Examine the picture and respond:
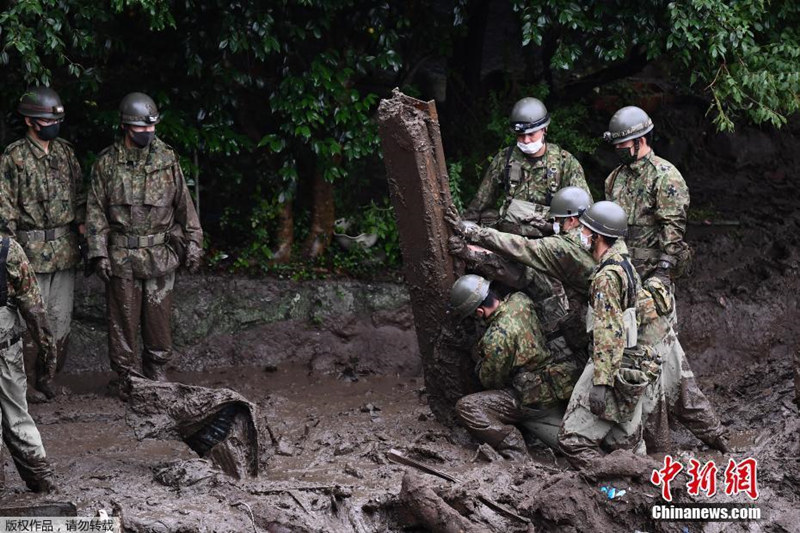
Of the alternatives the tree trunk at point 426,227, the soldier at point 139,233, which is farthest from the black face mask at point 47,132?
the tree trunk at point 426,227

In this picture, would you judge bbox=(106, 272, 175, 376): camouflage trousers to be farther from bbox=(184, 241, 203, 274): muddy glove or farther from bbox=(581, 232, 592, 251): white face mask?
bbox=(581, 232, 592, 251): white face mask

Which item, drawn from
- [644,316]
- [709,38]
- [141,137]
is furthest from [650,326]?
[141,137]

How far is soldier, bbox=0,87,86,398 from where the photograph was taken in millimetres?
8766

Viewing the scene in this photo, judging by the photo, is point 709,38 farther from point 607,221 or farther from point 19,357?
point 19,357

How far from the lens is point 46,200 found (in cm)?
894

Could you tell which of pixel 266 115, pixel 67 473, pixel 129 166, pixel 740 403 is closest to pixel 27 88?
pixel 129 166

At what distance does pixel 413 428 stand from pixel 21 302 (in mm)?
3290

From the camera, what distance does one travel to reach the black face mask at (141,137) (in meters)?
9.00

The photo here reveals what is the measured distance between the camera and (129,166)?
358 inches

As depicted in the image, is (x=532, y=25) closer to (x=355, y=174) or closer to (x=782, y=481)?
(x=355, y=174)

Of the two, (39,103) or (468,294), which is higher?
(39,103)

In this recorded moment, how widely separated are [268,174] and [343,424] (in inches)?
133

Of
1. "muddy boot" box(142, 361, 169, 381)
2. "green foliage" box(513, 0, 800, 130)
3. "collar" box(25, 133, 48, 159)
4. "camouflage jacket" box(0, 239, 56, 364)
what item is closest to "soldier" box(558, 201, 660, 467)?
"green foliage" box(513, 0, 800, 130)

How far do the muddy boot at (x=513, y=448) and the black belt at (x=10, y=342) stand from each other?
3.53 metres
